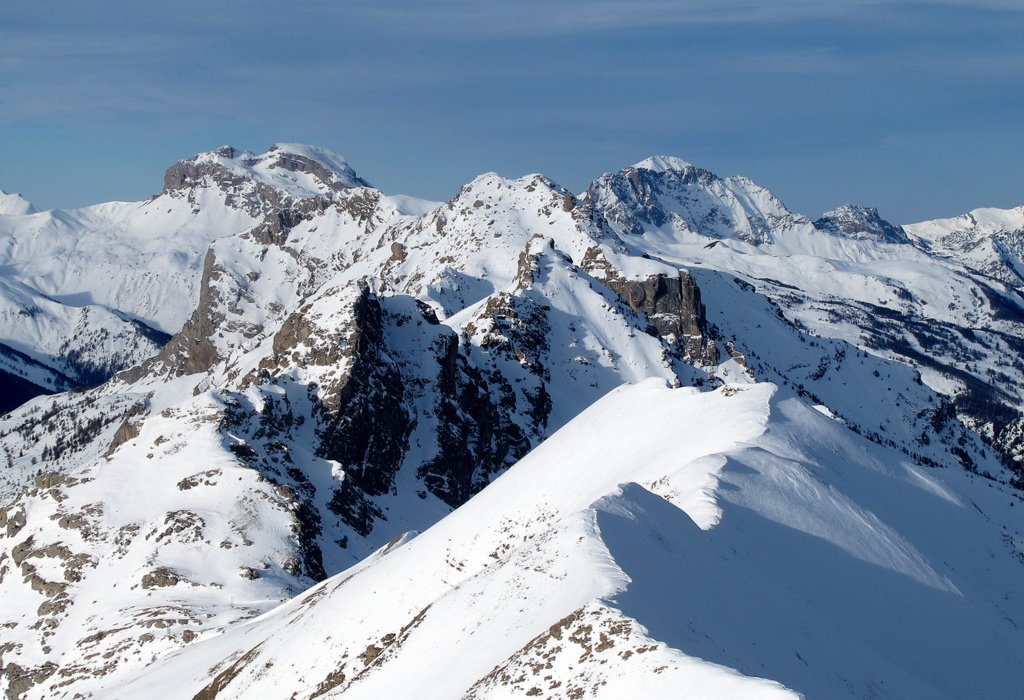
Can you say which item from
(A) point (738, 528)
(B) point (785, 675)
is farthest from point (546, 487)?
(B) point (785, 675)

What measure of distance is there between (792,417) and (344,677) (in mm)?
41054

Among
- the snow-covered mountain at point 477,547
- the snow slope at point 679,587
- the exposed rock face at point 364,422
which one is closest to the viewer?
the snow slope at point 679,587

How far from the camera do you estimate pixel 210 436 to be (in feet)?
360

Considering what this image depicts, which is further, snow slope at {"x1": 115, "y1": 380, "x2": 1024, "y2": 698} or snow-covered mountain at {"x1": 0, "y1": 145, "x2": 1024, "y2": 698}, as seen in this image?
snow-covered mountain at {"x1": 0, "y1": 145, "x2": 1024, "y2": 698}

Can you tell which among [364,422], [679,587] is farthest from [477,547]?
[364,422]

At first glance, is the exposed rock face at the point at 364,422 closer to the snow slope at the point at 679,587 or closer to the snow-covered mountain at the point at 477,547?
the snow-covered mountain at the point at 477,547

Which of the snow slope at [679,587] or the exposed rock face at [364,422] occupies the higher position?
the snow slope at [679,587]

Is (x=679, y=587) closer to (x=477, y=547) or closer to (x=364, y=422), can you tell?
(x=477, y=547)

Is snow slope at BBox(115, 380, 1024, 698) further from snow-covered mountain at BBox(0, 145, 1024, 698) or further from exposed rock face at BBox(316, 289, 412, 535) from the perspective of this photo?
exposed rock face at BBox(316, 289, 412, 535)

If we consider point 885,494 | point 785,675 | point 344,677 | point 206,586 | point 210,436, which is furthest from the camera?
point 210,436

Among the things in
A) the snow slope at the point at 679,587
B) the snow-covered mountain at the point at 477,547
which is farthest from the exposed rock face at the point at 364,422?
the snow slope at the point at 679,587

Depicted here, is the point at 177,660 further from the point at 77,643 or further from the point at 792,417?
the point at 792,417

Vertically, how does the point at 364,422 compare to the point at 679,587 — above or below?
below

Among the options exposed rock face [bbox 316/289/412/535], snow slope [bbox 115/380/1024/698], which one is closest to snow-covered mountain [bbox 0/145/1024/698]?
snow slope [bbox 115/380/1024/698]
